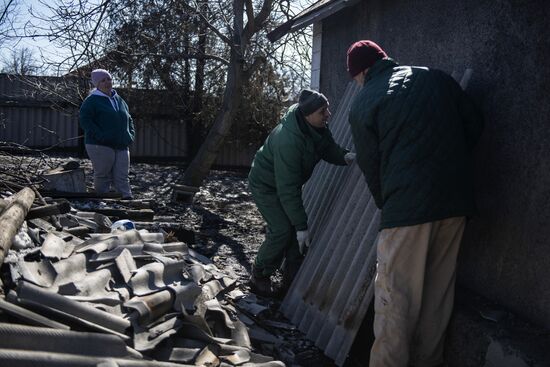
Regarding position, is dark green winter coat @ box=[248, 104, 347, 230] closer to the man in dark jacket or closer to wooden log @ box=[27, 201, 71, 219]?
the man in dark jacket

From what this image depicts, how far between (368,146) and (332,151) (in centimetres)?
164

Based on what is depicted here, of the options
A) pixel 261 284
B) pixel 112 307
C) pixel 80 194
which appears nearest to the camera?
pixel 112 307

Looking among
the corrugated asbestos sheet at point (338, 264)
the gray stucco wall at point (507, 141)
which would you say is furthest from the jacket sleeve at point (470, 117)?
the corrugated asbestos sheet at point (338, 264)

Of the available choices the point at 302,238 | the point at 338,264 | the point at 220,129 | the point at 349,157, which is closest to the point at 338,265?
the point at 338,264

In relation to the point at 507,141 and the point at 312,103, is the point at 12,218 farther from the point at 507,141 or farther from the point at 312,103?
the point at 507,141

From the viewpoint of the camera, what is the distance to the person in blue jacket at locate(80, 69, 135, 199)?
755 centimetres

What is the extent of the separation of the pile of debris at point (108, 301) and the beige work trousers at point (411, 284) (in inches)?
29.5

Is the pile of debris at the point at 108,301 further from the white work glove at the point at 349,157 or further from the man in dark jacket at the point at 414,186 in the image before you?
the white work glove at the point at 349,157

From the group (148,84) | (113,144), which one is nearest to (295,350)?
(113,144)

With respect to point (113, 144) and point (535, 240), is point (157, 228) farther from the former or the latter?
point (535, 240)

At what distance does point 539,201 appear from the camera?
3174 mm

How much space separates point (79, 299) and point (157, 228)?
2.91 m

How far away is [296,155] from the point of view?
4961mm

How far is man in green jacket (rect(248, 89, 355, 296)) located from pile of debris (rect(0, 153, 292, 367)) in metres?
0.49
